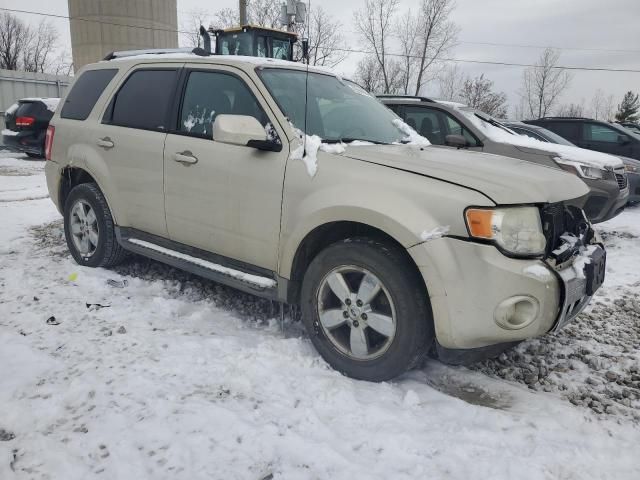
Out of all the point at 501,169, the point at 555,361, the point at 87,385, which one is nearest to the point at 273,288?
the point at 87,385

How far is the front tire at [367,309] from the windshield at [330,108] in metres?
0.86

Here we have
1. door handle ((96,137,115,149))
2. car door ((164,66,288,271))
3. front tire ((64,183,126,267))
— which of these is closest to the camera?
car door ((164,66,288,271))

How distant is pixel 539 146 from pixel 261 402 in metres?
5.50

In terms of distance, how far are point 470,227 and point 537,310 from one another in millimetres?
522

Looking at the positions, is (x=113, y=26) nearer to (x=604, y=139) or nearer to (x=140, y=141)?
(x=604, y=139)

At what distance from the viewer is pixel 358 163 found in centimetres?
280

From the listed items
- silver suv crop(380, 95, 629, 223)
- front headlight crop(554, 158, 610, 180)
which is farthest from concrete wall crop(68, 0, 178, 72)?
front headlight crop(554, 158, 610, 180)

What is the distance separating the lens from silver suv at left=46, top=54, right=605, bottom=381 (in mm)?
2428

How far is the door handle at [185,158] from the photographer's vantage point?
347cm

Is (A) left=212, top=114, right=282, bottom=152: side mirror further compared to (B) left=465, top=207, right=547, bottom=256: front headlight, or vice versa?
(A) left=212, top=114, right=282, bottom=152: side mirror

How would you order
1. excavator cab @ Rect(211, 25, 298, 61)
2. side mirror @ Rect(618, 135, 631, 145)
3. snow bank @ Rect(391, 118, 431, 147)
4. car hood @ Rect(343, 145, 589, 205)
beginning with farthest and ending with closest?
excavator cab @ Rect(211, 25, 298, 61) < side mirror @ Rect(618, 135, 631, 145) < snow bank @ Rect(391, 118, 431, 147) < car hood @ Rect(343, 145, 589, 205)

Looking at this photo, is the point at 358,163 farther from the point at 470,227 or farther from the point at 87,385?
the point at 87,385

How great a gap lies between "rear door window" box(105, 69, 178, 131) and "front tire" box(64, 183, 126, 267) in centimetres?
70

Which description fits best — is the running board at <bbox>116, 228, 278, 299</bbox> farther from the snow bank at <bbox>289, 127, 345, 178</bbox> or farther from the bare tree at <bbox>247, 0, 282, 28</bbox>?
the bare tree at <bbox>247, 0, 282, 28</bbox>
